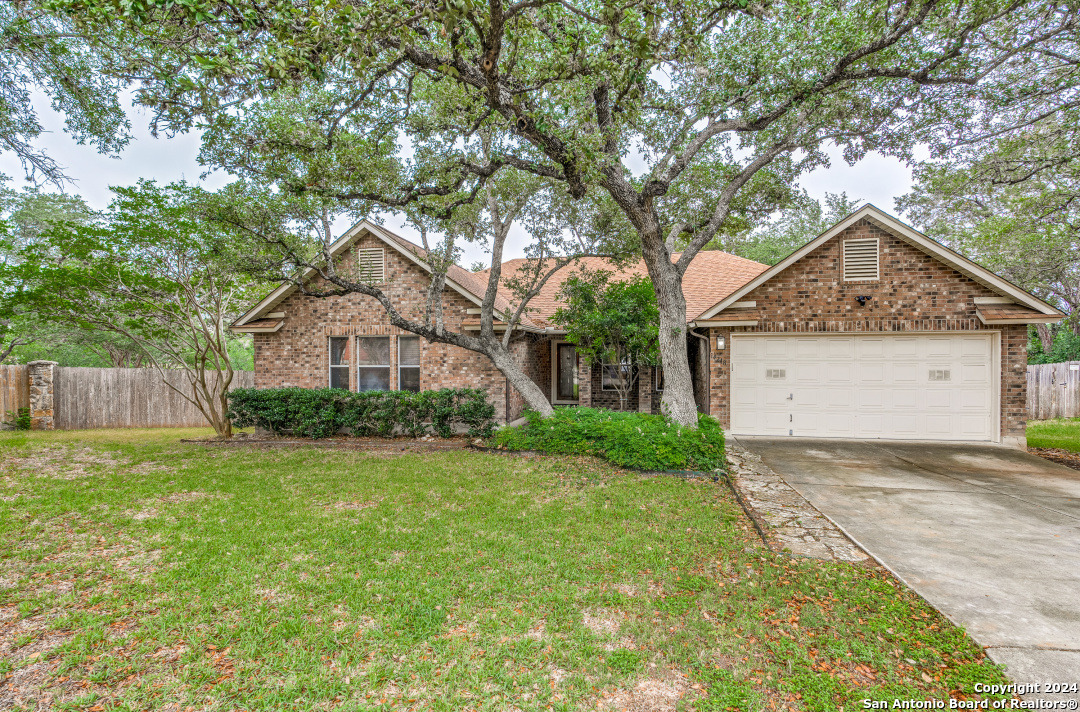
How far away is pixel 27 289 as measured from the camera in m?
10.6

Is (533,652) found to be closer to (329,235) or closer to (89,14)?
(89,14)

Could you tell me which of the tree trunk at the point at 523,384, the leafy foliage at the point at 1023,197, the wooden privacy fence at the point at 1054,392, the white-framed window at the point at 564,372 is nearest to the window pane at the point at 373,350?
the tree trunk at the point at 523,384

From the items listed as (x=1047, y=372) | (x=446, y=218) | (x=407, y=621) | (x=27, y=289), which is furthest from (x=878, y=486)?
(x=27, y=289)

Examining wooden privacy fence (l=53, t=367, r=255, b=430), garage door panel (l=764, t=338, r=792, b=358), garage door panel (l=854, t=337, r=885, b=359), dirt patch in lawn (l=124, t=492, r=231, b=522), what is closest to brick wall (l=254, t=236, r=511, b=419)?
wooden privacy fence (l=53, t=367, r=255, b=430)

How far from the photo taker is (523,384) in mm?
9602

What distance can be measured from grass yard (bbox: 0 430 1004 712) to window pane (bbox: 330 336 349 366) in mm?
6206

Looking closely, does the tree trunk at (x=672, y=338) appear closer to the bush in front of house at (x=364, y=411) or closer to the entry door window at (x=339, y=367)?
the bush in front of house at (x=364, y=411)

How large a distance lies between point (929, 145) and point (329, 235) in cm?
1201

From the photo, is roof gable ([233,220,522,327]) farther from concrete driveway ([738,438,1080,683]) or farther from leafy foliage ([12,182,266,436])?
concrete driveway ([738,438,1080,683])

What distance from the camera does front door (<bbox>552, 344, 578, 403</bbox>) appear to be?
15195 mm

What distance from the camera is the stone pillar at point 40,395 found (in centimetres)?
1322

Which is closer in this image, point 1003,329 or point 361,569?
point 361,569

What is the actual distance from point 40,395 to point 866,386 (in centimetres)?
2228

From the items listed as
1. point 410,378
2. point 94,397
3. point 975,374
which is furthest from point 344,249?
point 975,374
